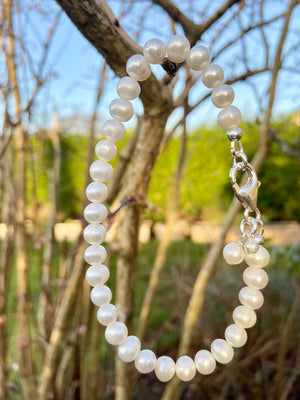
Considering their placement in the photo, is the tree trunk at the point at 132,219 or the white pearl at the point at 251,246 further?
the tree trunk at the point at 132,219

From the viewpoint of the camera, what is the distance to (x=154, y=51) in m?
0.48

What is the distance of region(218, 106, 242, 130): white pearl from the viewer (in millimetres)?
497

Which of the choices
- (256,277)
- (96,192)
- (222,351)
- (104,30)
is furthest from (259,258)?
(104,30)

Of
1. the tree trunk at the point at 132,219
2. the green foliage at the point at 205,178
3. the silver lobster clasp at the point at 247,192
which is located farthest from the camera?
the green foliage at the point at 205,178

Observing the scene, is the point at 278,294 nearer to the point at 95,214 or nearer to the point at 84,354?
the point at 84,354

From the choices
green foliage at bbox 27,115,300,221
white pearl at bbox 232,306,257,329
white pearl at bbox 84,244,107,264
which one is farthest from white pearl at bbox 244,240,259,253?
green foliage at bbox 27,115,300,221

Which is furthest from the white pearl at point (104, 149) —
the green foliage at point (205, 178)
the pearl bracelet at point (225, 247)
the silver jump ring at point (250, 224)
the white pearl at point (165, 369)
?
the green foliage at point (205, 178)

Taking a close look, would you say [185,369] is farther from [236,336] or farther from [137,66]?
[137,66]

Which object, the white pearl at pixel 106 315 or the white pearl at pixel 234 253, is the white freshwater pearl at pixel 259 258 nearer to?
the white pearl at pixel 234 253

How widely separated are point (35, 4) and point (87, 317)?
1.08 metres

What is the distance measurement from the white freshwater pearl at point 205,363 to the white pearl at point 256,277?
5.2 inches

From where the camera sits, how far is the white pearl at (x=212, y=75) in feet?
1.64

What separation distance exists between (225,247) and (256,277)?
0.07 metres

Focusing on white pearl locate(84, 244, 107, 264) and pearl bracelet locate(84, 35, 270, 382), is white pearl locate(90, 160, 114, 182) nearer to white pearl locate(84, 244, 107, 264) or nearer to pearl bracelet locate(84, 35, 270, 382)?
pearl bracelet locate(84, 35, 270, 382)
